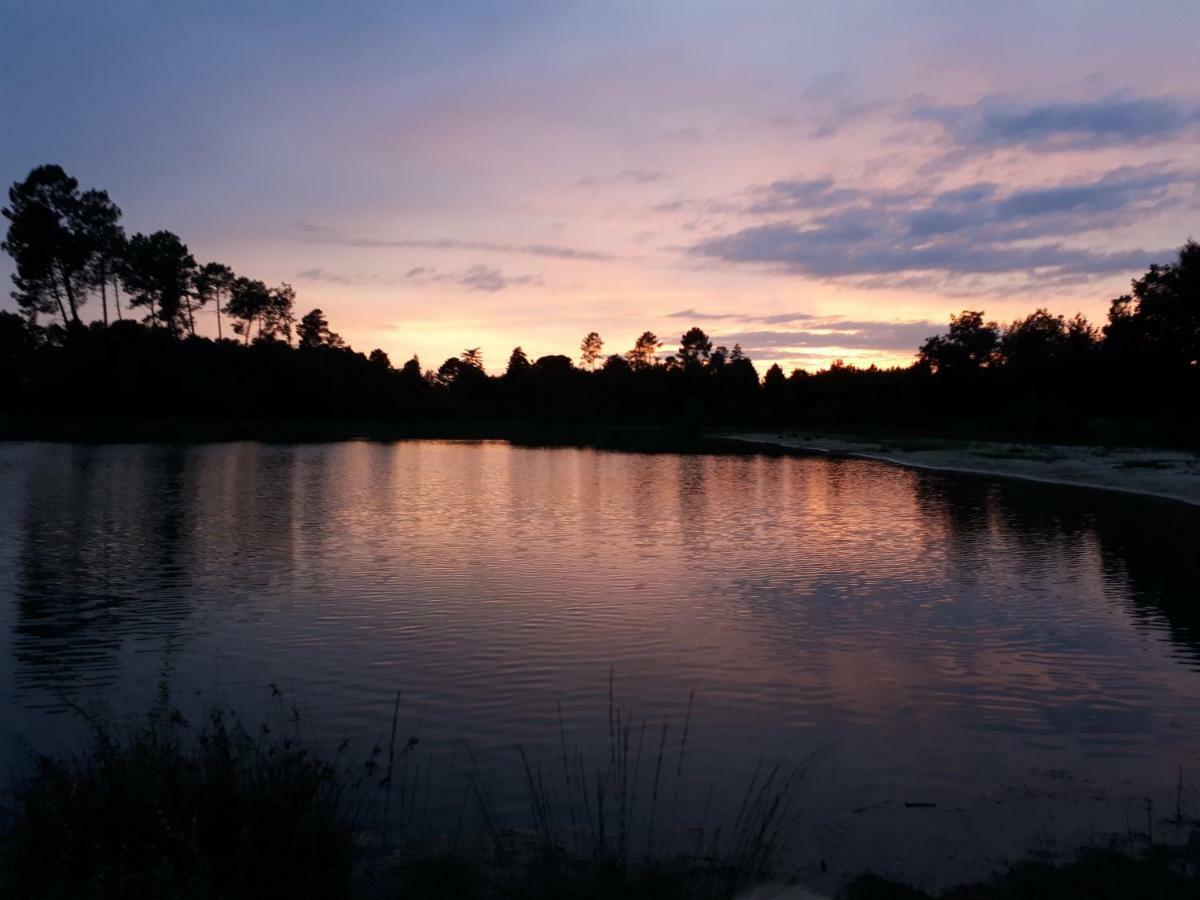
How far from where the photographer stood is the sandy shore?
120 feet

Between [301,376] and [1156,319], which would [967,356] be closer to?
[1156,319]

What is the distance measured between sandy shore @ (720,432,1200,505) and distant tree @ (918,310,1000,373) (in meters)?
49.0

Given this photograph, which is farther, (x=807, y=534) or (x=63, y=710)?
(x=807, y=534)

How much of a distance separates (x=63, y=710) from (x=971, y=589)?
12.8m

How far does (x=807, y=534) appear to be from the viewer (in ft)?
74.7

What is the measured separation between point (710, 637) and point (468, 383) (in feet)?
474

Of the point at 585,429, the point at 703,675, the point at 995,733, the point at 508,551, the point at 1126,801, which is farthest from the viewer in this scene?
the point at 585,429

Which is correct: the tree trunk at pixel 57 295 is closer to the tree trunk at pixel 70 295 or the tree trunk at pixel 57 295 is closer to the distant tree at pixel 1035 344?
the tree trunk at pixel 70 295

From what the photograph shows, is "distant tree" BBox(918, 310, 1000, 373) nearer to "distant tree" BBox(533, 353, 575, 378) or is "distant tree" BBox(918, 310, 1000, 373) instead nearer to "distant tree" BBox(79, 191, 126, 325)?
"distant tree" BBox(533, 353, 575, 378)

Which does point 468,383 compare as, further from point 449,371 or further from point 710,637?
point 710,637

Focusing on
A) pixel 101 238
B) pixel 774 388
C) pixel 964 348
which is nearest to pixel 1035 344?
pixel 964 348

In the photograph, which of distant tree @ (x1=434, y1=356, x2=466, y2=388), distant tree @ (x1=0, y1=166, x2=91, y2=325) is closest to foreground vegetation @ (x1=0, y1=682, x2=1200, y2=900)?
distant tree @ (x1=0, y1=166, x2=91, y2=325)

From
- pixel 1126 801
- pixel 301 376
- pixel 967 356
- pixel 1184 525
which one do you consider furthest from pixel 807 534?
pixel 967 356

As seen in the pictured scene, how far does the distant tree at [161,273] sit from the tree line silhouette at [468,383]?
0.18 meters
